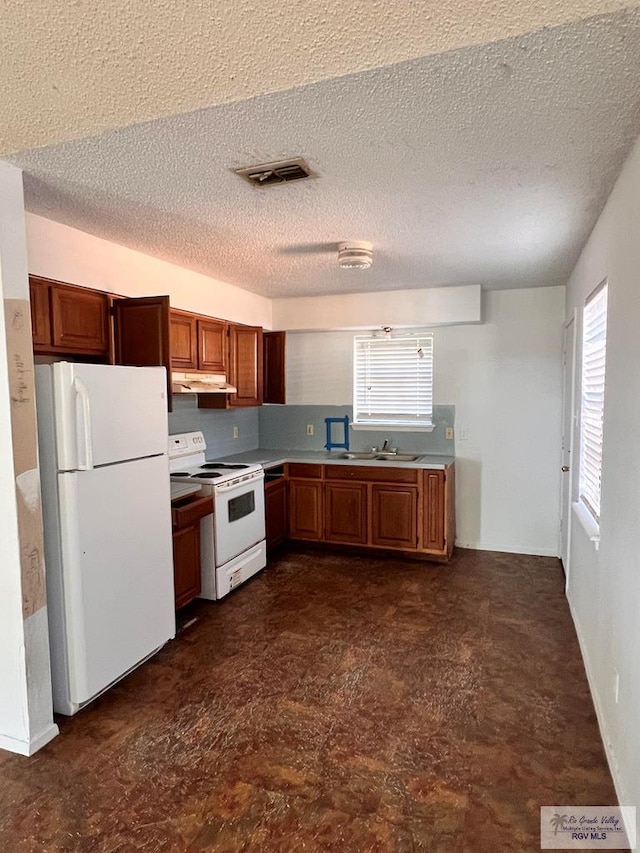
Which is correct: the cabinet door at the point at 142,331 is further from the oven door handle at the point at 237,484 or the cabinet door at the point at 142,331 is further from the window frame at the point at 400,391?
the window frame at the point at 400,391

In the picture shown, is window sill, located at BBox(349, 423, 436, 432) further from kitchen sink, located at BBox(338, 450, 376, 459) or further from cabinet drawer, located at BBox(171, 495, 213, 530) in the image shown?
cabinet drawer, located at BBox(171, 495, 213, 530)

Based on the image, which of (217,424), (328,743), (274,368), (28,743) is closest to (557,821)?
(328,743)

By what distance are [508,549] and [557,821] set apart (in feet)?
9.82

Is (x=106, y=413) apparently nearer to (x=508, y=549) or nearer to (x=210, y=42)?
(x=210, y=42)

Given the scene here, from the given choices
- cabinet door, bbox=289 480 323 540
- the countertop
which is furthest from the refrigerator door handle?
cabinet door, bbox=289 480 323 540

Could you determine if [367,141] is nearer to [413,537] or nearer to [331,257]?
[331,257]

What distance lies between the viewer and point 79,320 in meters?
2.83

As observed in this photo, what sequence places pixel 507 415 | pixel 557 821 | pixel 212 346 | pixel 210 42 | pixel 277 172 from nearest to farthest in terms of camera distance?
pixel 210 42 < pixel 557 821 < pixel 277 172 < pixel 212 346 < pixel 507 415

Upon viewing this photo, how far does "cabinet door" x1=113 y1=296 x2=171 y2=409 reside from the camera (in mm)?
2979

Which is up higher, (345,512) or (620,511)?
(620,511)

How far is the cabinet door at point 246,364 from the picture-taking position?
430 cm

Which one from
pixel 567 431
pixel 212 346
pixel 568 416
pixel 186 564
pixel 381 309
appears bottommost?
pixel 186 564

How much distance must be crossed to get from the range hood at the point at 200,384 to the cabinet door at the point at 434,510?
1817 millimetres

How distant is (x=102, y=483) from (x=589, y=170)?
8.23 feet
